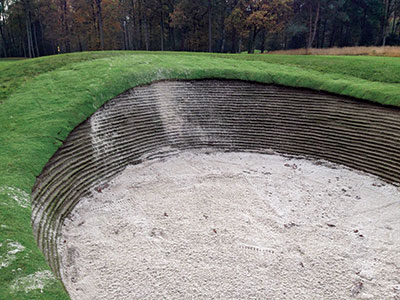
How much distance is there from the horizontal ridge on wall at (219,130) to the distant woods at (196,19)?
21.6 m

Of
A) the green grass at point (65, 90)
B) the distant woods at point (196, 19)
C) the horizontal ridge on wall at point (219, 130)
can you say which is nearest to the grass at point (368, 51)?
the distant woods at point (196, 19)

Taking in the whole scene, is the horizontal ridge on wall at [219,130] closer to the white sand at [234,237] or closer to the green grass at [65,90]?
the green grass at [65,90]

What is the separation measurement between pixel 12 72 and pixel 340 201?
64.9 feet

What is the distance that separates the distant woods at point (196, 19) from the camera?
1470 inches

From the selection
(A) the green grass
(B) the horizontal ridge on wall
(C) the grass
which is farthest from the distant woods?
(B) the horizontal ridge on wall

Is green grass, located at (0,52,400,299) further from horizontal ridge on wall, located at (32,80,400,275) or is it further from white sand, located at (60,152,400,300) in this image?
white sand, located at (60,152,400,300)

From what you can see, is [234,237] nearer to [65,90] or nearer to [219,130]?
[219,130]

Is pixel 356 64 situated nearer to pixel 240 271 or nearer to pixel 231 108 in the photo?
pixel 231 108

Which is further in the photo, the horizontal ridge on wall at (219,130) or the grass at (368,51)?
the grass at (368,51)

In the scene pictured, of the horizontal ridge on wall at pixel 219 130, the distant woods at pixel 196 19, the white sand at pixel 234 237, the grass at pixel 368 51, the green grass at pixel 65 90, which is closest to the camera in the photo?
the green grass at pixel 65 90

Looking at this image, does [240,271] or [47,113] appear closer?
[240,271]

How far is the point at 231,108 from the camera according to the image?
1789 cm

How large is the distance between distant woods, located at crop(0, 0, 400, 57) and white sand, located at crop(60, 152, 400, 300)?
28.4 m

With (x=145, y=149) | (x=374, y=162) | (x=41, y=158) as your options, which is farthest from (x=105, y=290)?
(x=374, y=162)
